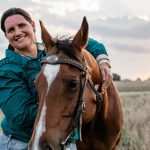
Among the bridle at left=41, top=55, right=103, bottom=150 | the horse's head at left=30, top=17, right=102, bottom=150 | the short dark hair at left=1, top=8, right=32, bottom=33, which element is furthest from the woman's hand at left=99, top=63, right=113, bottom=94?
the short dark hair at left=1, top=8, right=32, bottom=33

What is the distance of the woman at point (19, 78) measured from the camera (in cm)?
459

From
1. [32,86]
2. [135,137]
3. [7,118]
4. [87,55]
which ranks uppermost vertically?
[87,55]

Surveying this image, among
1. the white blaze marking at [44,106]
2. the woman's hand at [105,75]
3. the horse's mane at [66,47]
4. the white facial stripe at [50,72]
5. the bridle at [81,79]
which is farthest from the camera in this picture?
the woman's hand at [105,75]

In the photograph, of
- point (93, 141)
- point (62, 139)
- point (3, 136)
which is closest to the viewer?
point (62, 139)

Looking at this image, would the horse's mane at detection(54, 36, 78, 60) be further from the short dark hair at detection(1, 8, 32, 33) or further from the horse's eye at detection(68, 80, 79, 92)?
the short dark hair at detection(1, 8, 32, 33)

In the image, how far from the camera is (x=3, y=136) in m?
4.93

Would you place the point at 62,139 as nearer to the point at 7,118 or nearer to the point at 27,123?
the point at 27,123

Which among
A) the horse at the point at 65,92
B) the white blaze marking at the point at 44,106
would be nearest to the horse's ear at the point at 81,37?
the horse at the point at 65,92

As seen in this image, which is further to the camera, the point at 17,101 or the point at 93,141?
the point at 93,141

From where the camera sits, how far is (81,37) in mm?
4617

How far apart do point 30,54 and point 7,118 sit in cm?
75

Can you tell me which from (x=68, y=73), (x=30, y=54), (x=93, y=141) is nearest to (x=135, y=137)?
(x=93, y=141)

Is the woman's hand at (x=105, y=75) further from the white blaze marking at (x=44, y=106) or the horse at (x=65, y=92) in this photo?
the white blaze marking at (x=44, y=106)

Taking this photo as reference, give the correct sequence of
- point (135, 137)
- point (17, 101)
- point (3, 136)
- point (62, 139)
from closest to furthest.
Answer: point (62, 139) < point (17, 101) < point (3, 136) < point (135, 137)
